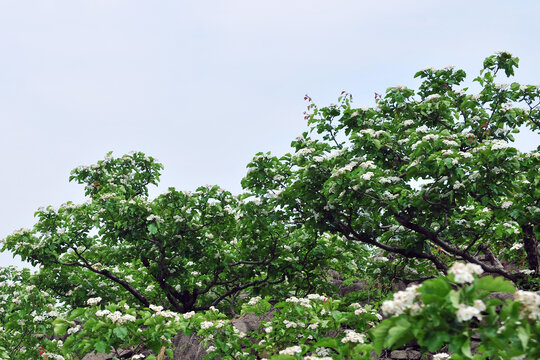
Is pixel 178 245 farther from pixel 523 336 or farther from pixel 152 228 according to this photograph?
pixel 523 336

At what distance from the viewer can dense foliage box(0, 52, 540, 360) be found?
6574 mm

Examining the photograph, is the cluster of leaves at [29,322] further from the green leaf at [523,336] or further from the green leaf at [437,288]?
the green leaf at [523,336]

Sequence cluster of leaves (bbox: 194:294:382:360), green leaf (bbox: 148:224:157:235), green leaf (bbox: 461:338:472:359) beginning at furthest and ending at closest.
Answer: green leaf (bbox: 148:224:157:235) < cluster of leaves (bbox: 194:294:382:360) < green leaf (bbox: 461:338:472:359)

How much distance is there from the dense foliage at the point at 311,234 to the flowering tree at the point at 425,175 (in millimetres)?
37

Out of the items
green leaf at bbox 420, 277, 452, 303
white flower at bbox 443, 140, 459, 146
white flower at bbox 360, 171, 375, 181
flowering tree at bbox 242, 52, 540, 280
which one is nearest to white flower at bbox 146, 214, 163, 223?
flowering tree at bbox 242, 52, 540, 280

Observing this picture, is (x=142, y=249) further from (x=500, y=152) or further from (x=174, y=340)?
(x=500, y=152)

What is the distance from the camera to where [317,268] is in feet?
35.5

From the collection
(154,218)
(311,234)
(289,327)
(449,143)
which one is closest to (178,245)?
(154,218)

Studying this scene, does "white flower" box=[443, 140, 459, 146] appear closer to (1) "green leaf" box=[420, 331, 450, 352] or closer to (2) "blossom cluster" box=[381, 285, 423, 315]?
(2) "blossom cluster" box=[381, 285, 423, 315]

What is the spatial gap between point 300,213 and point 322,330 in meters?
3.13

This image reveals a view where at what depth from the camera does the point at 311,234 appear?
10.1m

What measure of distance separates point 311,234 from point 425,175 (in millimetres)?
3426

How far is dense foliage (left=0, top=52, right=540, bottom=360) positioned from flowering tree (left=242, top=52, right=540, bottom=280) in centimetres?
4

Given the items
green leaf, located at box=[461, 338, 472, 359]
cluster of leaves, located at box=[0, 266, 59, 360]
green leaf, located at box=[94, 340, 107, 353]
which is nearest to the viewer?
green leaf, located at box=[461, 338, 472, 359]
